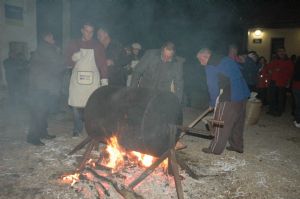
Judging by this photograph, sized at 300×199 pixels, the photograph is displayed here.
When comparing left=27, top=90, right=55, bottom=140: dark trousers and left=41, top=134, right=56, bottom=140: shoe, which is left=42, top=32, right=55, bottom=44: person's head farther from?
left=41, top=134, right=56, bottom=140: shoe

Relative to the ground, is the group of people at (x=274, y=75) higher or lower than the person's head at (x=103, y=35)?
lower

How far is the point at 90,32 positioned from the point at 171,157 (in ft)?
10.5

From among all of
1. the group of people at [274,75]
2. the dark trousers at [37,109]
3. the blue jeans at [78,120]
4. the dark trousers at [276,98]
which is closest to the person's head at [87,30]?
the dark trousers at [37,109]

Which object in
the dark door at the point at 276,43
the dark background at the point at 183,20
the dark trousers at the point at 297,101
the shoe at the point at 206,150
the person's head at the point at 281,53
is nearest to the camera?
the shoe at the point at 206,150

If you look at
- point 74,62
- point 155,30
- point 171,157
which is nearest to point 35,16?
point 74,62

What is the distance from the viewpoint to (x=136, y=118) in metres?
4.19

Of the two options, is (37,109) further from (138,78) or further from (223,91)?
(223,91)

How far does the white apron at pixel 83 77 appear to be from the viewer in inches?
247

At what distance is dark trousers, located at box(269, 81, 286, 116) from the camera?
10258 mm

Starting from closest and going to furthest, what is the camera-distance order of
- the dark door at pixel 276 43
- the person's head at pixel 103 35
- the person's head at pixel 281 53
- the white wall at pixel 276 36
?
the person's head at pixel 103 35 → the person's head at pixel 281 53 → the white wall at pixel 276 36 → the dark door at pixel 276 43

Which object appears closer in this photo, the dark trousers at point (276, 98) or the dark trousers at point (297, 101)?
the dark trousers at point (297, 101)

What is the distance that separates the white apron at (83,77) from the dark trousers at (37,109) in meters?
0.51

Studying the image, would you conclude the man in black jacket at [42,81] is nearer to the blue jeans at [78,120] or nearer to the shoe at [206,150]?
the blue jeans at [78,120]

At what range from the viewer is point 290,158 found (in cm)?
625
